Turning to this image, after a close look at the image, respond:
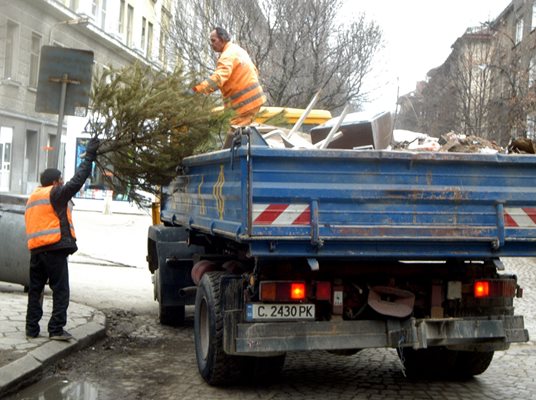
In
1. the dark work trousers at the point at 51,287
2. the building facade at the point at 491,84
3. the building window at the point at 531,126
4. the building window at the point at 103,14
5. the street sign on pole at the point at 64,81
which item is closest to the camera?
the dark work trousers at the point at 51,287

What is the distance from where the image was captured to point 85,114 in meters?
8.24

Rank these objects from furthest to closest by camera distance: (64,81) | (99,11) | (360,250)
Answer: (99,11) → (64,81) → (360,250)

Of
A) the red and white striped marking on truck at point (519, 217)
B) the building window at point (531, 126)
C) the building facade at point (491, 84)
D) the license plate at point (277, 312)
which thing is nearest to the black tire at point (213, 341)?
the license plate at point (277, 312)

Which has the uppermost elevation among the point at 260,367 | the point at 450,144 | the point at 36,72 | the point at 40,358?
the point at 36,72

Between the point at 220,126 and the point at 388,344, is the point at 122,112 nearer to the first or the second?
the point at 220,126

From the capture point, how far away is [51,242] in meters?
7.08

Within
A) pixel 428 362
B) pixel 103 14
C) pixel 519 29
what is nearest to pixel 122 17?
pixel 103 14

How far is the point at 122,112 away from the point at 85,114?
567 mm

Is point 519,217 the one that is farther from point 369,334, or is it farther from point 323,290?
point 323,290

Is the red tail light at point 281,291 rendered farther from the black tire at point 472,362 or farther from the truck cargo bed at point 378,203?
the black tire at point 472,362

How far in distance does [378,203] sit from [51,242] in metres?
3.03

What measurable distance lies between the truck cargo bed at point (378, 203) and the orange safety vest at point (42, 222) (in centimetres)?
188

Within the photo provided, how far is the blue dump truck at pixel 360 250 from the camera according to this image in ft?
17.7

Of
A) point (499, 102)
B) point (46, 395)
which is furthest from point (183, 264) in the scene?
point (499, 102)
